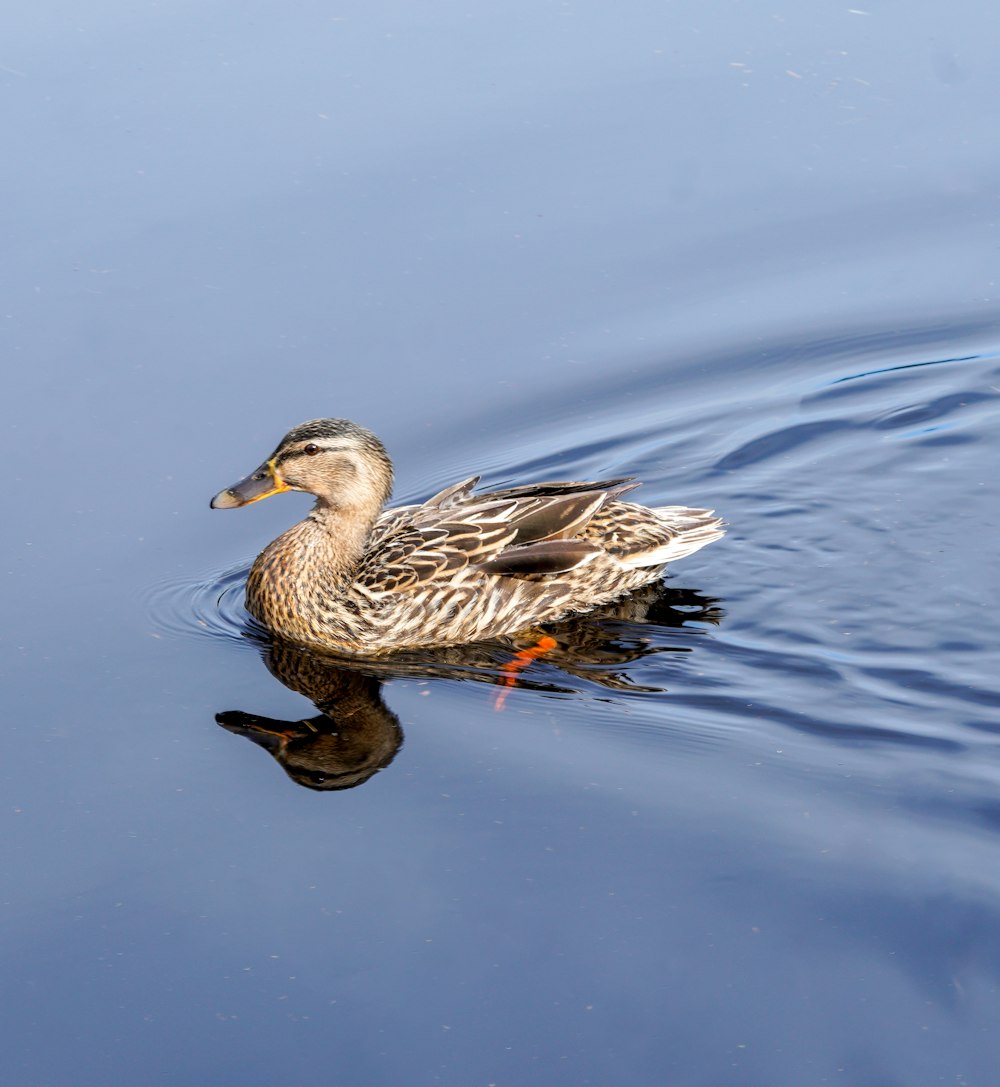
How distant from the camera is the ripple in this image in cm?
834

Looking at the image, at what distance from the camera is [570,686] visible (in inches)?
308

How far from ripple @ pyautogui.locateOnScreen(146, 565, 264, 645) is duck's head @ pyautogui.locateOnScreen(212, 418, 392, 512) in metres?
0.56

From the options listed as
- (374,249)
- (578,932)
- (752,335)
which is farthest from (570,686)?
(374,249)

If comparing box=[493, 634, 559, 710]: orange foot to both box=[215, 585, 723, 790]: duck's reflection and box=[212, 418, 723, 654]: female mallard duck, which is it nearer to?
box=[215, 585, 723, 790]: duck's reflection

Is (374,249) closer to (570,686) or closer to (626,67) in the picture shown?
(626,67)

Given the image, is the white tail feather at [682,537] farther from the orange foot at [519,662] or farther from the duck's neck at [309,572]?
the duck's neck at [309,572]

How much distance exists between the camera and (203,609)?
8500mm

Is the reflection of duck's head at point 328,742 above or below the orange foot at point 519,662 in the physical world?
below

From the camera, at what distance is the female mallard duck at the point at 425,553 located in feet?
27.2

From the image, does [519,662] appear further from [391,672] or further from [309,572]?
[309,572]

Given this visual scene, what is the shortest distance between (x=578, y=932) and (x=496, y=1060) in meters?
0.68

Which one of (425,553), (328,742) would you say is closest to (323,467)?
(425,553)

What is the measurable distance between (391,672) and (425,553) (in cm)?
70

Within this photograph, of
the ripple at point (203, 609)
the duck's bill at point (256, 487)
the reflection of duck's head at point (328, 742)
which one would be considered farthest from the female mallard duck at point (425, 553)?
the reflection of duck's head at point (328, 742)
